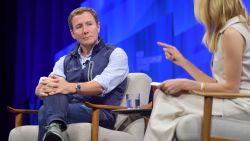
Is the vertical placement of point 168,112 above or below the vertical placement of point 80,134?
above

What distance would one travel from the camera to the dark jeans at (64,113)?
2764 mm

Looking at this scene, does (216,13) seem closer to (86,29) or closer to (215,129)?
(215,129)

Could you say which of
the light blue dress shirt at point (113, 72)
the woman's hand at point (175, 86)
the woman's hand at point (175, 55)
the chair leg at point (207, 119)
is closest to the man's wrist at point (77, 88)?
the light blue dress shirt at point (113, 72)

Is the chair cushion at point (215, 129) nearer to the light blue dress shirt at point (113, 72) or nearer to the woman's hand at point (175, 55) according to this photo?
the woman's hand at point (175, 55)

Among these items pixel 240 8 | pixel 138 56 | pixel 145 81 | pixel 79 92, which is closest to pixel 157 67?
pixel 138 56

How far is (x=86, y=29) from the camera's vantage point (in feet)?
10.7

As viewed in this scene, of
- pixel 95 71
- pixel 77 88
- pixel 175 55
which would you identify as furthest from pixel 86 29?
pixel 175 55

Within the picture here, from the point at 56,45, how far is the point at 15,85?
2.26 feet

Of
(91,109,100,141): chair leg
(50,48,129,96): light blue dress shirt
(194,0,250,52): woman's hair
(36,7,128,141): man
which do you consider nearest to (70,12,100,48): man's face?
(36,7,128,141): man

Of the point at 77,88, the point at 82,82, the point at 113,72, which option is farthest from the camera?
the point at 82,82

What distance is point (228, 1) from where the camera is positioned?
2441 mm

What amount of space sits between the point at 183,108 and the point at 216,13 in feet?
1.74

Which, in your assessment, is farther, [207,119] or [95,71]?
[95,71]

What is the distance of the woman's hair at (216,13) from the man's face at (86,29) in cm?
96
